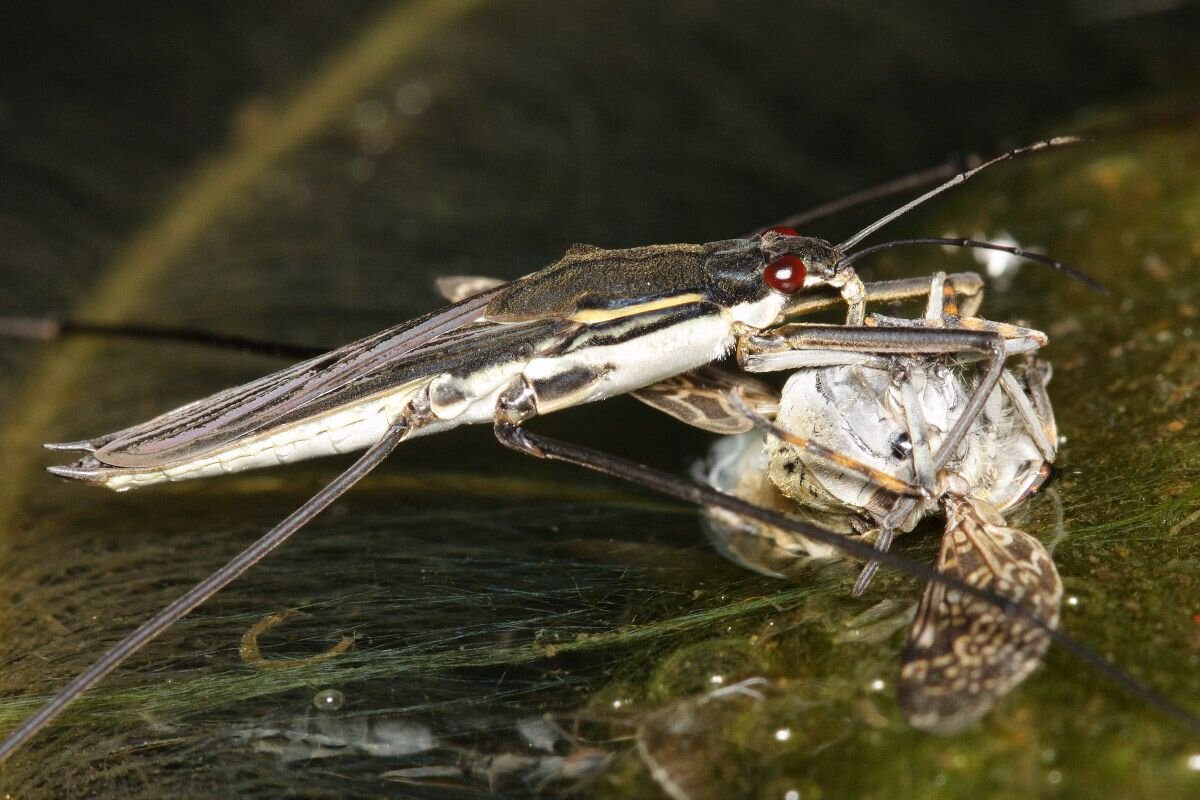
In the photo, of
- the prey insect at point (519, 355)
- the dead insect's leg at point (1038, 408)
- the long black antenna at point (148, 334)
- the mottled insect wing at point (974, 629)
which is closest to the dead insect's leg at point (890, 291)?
the prey insect at point (519, 355)

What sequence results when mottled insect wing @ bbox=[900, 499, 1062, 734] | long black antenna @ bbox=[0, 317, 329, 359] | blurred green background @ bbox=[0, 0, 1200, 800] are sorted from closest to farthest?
mottled insect wing @ bbox=[900, 499, 1062, 734] < blurred green background @ bbox=[0, 0, 1200, 800] < long black antenna @ bbox=[0, 317, 329, 359]

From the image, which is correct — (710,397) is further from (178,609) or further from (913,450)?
(178,609)

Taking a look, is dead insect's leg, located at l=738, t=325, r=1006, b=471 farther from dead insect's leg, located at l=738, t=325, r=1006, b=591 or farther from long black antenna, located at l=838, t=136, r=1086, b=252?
long black antenna, located at l=838, t=136, r=1086, b=252

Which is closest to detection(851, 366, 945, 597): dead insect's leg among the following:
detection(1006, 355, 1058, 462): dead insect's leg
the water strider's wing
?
detection(1006, 355, 1058, 462): dead insect's leg

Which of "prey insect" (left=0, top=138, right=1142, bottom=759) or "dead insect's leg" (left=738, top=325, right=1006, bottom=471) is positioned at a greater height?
"prey insect" (left=0, top=138, right=1142, bottom=759)

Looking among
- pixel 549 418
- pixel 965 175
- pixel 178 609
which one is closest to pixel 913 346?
pixel 965 175

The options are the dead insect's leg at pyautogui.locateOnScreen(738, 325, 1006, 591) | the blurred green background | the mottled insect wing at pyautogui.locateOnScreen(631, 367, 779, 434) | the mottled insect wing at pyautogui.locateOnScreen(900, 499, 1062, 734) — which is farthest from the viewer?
the mottled insect wing at pyautogui.locateOnScreen(631, 367, 779, 434)

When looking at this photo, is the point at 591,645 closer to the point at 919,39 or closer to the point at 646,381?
the point at 646,381

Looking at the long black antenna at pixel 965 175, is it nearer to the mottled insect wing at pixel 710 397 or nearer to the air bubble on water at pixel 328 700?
the mottled insect wing at pixel 710 397
